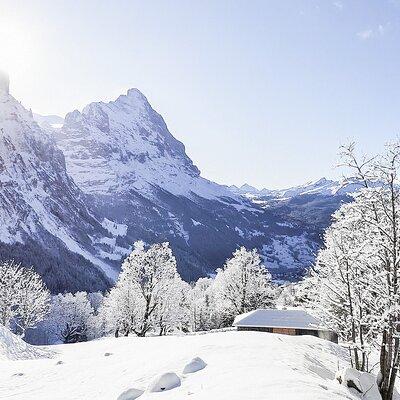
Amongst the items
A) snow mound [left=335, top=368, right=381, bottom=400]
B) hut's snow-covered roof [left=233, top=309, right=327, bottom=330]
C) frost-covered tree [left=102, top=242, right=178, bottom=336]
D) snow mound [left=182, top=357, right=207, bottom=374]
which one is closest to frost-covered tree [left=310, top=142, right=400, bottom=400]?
snow mound [left=335, top=368, right=381, bottom=400]

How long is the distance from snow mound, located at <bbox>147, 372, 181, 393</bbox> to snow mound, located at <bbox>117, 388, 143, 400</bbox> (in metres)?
0.40

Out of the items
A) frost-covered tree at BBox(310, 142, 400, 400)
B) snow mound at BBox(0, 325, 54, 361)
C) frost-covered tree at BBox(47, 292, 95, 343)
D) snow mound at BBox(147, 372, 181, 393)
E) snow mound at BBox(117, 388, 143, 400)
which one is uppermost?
frost-covered tree at BBox(310, 142, 400, 400)

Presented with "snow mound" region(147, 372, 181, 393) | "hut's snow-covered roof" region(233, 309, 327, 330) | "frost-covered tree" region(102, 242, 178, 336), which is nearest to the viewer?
"snow mound" region(147, 372, 181, 393)

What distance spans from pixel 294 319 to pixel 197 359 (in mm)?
40554

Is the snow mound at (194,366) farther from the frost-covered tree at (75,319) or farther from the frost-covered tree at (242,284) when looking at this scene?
the frost-covered tree at (75,319)

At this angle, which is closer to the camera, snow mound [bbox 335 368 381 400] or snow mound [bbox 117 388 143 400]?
snow mound [bbox 117 388 143 400]

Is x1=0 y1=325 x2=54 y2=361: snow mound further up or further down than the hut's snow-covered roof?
further down

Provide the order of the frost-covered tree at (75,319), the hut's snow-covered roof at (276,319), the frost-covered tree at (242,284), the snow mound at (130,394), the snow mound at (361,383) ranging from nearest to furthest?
the snow mound at (130,394) → the snow mound at (361,383) → the hut's snow-covered roof at (276,319) → the frost-covered tree at (242,284) → the frost-covered tree at (75,319)

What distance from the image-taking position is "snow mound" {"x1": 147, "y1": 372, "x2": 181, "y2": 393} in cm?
1655

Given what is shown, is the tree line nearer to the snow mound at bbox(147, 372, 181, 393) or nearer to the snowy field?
the snowy field

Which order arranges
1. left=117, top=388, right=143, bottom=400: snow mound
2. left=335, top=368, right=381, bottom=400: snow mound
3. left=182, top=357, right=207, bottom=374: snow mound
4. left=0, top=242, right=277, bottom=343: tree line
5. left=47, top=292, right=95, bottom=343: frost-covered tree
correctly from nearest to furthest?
left=117, top=388, right=143, bottom=400: snow mound
left=335, top=368, right=381, bottom=400: snow mound
left=182, top=357, right=207, bottom=374: snow mound
left=0, top=242, right=277, bottom=343: tree line
left=47, top=292, right=95, bottom=343: frost-covered tree

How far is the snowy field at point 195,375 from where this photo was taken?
45.0 ft

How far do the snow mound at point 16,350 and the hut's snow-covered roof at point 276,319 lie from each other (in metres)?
26.0

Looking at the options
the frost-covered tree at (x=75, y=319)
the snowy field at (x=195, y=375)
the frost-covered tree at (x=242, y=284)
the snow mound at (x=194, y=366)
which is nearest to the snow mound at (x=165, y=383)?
the snowy field at (x=195, y=375)
